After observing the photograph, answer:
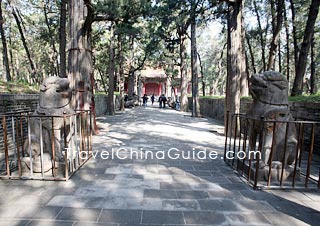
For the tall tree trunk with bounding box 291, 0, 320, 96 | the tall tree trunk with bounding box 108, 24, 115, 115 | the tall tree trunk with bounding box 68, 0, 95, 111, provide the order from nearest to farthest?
the tall tree trunk with bounding box 68, 0, 95, 111 < the tall tree trunk with bounding box 291, 0, 320, 96 < the tall tree trunk with bounding box 108, 24, 115, 115

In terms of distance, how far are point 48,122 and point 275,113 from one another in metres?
3.56

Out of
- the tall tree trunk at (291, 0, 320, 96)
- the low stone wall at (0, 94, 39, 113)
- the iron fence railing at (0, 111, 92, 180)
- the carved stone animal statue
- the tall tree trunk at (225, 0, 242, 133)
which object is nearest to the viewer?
the iron fence railing at (0, 111, 92, 180)

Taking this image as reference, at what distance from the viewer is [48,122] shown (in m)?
3.43

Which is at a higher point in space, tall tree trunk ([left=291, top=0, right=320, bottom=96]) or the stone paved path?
tall tree trunk ([left=291, top=0, right=320, bottom=96])

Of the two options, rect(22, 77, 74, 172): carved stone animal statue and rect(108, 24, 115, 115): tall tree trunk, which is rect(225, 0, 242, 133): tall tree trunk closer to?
rect(22, 77, 74, 172): carved stone animal statue

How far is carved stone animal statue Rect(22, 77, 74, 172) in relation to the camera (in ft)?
11.1

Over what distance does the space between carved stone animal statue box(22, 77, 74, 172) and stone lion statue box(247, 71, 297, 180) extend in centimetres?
310

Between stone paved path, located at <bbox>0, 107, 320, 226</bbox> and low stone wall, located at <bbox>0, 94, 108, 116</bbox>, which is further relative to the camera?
low stone wall, located at <bbox>0, 94, 108, 116</bbox>

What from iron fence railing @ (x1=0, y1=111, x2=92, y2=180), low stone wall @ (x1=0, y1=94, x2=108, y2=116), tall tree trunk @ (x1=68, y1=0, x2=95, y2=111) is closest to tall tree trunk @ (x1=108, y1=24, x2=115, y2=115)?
tall tree trunk @ (x1=68, y1=0, x2=95, y2=111)

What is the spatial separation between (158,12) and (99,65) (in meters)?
15.3

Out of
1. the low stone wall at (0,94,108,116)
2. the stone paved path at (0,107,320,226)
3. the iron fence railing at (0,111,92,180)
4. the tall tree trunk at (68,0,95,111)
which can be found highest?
the tall tree trunk at (68,0,95,111)

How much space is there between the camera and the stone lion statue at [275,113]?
330 cm

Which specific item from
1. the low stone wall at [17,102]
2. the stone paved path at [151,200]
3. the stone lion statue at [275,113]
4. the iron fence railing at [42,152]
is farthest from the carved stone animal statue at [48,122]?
the stone lion statue at [275,113]

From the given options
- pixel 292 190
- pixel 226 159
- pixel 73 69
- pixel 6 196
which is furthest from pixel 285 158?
pixel 73 69
